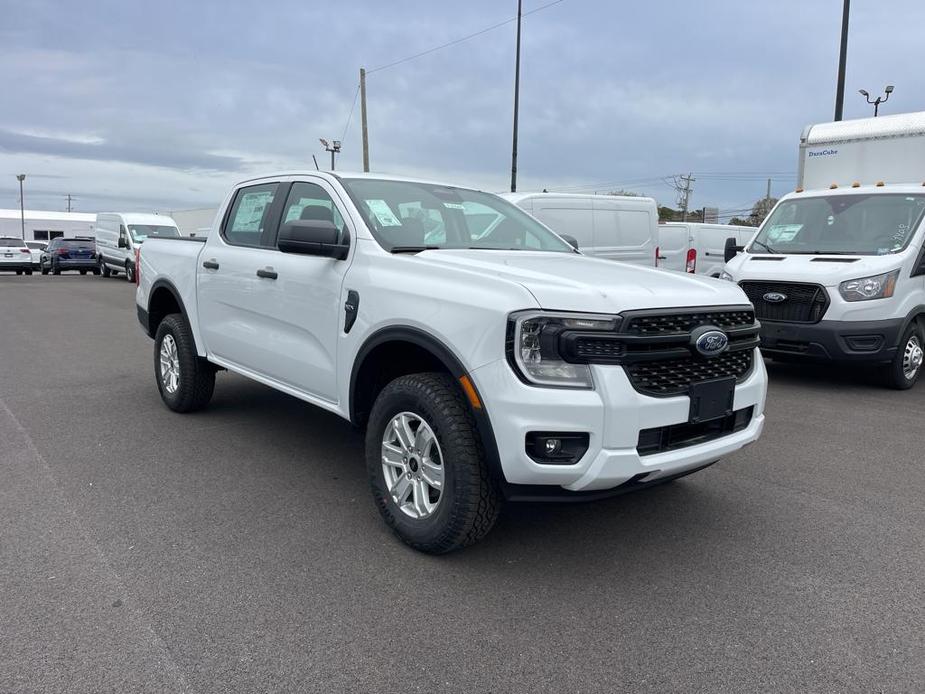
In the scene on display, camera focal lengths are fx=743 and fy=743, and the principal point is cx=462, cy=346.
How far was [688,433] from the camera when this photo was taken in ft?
10.9

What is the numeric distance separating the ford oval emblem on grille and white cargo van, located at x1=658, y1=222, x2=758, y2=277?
12.5 meters

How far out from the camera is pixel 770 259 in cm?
811

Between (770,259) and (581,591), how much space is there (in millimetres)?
6030

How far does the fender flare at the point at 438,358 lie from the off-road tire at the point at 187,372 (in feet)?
7.51

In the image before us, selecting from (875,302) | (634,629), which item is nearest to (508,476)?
(634,629)

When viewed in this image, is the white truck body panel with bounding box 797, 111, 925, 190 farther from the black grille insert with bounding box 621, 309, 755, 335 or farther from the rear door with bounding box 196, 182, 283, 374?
the rear door with bounding box 196, 182, 283, 374

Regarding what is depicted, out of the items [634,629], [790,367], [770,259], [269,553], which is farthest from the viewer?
[790,367]

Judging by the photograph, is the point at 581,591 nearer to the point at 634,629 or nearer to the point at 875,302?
the point at 634,629

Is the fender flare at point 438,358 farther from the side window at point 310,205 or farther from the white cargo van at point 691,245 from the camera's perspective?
the white cargo van at point 691,245

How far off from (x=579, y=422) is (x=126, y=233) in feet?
79.7

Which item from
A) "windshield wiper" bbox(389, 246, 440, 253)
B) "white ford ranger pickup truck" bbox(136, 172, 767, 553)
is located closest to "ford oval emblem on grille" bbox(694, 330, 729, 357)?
"white ford ranger pickup truck" bbox(136, 172, 767, 553)

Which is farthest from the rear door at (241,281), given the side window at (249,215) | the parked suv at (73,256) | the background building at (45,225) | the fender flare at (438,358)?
the background building at (45,225)

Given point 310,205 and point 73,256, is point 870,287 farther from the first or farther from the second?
point 73,256

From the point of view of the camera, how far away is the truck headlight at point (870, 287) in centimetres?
725
